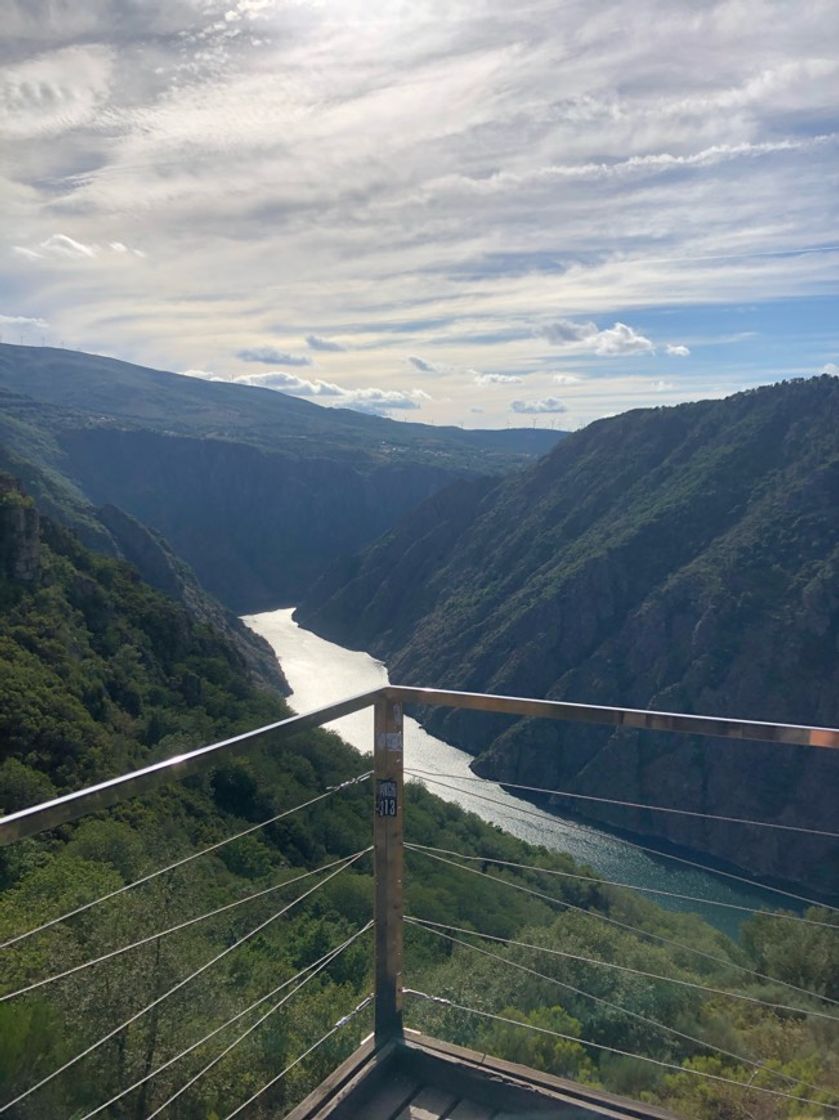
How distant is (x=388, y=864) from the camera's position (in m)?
2.36

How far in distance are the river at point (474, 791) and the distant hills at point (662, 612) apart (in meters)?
1.61

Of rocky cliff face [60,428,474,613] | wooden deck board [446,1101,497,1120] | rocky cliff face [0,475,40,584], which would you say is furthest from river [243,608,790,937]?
rocky cliff face [60,428,474,613]

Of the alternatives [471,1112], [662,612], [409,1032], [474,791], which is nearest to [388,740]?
[409,1032]

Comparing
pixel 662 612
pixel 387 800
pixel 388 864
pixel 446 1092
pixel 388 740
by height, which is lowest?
pixel 662 612

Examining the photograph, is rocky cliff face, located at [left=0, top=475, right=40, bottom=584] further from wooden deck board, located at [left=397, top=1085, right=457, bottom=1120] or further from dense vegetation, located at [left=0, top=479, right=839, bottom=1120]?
wooden deck board, located at [left=397, top=1085, right=457, bottom=1120]

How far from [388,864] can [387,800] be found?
0.17m

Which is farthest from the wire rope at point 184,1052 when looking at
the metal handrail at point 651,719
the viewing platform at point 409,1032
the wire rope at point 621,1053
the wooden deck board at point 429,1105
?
the metal handrail at point 651,719

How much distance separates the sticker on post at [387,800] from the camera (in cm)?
234

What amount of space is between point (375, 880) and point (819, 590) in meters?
37.0

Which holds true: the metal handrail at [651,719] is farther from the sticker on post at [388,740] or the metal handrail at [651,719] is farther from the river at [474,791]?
the river at [474,791]

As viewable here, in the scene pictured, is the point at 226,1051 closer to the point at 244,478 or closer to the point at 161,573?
the point at 161,573

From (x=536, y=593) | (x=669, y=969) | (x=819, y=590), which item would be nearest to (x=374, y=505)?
(x=536, y=593)

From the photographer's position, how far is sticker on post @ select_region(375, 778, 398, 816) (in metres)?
2.34

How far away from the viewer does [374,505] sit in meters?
94.5
